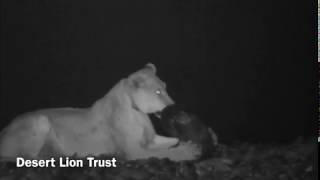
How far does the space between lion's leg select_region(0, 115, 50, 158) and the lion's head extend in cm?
42

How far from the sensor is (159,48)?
101 inches

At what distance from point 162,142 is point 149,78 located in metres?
0.31

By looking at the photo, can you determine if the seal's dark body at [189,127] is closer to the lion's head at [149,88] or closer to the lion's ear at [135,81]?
the lion's head at [149,88]

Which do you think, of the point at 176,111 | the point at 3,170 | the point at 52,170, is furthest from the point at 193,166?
the point at 3,170

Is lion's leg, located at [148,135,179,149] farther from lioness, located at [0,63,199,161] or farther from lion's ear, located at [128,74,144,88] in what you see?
lion's ear, located at [128,74,144,88]

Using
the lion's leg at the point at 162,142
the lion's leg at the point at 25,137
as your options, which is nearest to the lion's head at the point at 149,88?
the lion's leg at the point at 162,142

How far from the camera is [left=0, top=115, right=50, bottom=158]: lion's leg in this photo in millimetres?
2500

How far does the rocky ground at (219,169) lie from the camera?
244 cm

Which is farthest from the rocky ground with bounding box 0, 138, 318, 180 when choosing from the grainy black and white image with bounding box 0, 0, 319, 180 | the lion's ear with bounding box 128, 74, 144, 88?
→ the lion's ear with bounding box 128, 74, 144, 88

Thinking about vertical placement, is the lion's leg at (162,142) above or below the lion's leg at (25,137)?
below

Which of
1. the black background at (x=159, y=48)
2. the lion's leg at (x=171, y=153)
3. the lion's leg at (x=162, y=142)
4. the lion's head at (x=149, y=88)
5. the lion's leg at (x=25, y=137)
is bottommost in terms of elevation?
the lion's leg at (x=171, y=153)

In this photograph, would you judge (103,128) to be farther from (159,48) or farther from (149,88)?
(159,48)

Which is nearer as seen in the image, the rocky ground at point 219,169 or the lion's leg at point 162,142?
the rocky ground at point 219,169

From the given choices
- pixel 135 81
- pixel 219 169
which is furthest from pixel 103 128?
pixel 219 169
